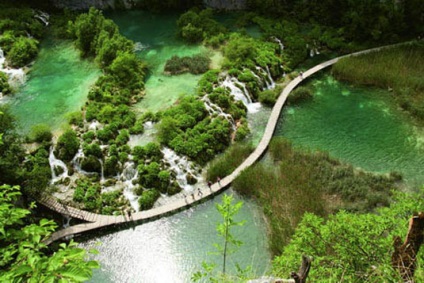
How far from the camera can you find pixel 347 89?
26750 millimetres

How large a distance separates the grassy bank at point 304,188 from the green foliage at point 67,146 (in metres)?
9.13

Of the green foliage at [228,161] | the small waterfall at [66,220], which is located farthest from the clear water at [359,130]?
the small waterfall at [66,220]

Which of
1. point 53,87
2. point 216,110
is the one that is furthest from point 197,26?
point 53,87

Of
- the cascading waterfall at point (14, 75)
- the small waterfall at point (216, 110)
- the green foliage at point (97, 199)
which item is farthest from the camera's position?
the cascading waterfall at point (14, 75)

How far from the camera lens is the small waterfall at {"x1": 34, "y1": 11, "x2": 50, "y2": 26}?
3503 cm

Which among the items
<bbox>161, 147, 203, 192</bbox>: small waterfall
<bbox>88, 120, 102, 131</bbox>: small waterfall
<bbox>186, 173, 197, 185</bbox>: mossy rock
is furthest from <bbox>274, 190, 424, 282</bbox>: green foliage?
<bbox>88, 120, 102, 131</bbox>: small waterfall

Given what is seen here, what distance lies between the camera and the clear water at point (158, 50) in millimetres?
26395

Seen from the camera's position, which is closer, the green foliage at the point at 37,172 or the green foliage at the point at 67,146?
the green foliage at the point at 37,172

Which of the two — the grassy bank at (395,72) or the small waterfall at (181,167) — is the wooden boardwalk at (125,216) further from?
the grassy bank at (395,72)

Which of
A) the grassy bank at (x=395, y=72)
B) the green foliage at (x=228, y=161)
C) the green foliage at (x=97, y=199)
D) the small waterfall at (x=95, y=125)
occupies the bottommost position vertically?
the green foliage at (x=97, y=199)

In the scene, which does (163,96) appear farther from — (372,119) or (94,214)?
(372,119)

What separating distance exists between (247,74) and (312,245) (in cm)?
1712

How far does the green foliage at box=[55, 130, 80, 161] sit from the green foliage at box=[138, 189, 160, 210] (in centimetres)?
492

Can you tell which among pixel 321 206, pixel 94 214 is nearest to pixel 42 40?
pixel 94 214
